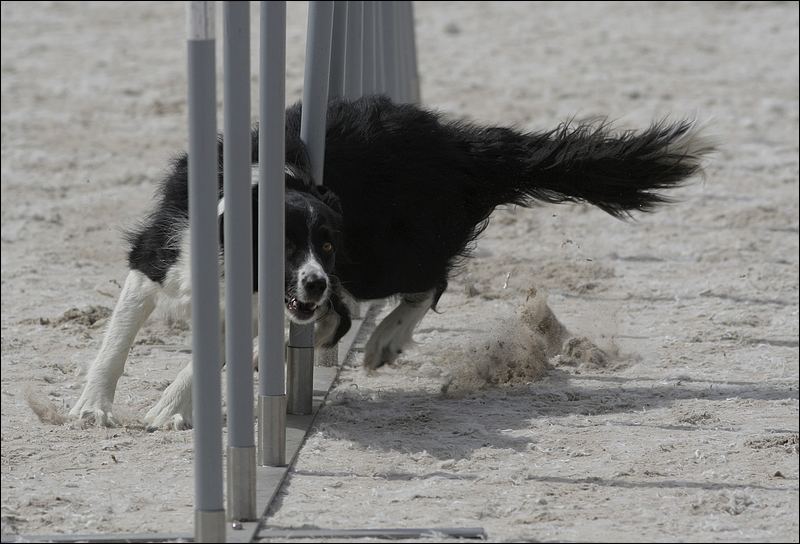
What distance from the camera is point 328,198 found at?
4934mm

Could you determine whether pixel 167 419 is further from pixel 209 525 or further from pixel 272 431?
pixel 209 525

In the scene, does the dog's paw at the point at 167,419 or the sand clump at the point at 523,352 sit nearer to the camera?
the dog's paw at the point at 167,419

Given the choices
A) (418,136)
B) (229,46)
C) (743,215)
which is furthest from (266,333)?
(743,215)

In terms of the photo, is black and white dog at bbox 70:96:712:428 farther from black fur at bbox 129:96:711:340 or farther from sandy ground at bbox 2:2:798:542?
sandy ground at bbox 2:2:798:542

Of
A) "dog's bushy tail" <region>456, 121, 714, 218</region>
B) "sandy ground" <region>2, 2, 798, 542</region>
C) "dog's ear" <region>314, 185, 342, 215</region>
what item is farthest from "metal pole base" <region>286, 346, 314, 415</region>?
"dog's bushy tail" <region>456, 121, 714, 218</region>

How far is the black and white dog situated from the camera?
488cm

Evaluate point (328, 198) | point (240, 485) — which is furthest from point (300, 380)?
point (240, 485)

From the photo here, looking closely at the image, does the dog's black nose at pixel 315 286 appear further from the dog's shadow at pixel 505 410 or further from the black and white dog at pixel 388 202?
the dog's shadow at pixel 505 410

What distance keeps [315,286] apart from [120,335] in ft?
3.13

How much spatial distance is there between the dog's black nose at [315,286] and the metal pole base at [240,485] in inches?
41.4

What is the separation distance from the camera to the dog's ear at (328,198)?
4910mm

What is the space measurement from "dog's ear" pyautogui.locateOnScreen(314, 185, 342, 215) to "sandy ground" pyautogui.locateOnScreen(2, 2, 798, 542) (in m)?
0.77

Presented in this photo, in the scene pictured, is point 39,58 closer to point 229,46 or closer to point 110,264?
point 110,264

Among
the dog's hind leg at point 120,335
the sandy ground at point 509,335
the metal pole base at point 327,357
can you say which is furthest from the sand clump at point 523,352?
the dog's hind leg at point 120,335
